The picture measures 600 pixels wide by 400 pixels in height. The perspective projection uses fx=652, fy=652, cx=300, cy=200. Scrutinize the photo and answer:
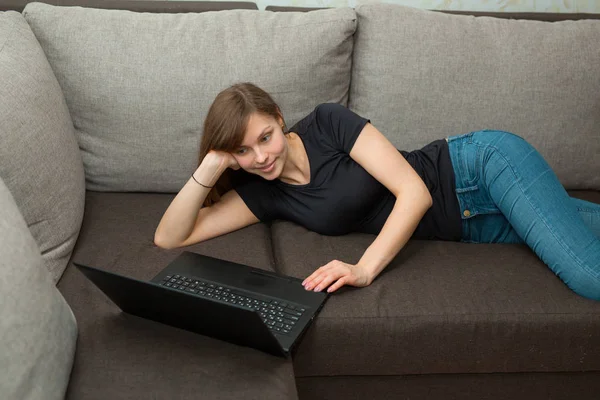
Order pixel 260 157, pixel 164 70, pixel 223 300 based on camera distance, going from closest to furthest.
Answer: pixel 223 300 < pixel 260 157 < pixel 164 70

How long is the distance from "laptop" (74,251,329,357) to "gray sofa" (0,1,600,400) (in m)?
0.04

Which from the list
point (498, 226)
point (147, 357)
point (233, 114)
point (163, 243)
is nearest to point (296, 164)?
point (233, 114)

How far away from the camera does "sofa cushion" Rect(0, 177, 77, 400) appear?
3.36 ft

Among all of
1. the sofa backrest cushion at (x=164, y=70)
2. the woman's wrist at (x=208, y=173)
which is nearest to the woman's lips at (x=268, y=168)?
the woman's wrist at (x=208, y=173)

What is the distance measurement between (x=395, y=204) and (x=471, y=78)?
1.83 feet

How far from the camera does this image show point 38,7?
1842mm

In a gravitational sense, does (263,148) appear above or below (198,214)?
above

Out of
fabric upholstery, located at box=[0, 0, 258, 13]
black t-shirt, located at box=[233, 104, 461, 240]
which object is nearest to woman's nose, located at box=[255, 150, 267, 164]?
black t-shirt, located at box=[233, 104, 461, 240]

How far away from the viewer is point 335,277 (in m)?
1.48

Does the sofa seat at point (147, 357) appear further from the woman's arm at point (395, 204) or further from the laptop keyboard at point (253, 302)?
the woman's arm at point (395, 204)

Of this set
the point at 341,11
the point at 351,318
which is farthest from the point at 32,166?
the point at 341,11

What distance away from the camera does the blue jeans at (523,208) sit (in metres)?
1.55

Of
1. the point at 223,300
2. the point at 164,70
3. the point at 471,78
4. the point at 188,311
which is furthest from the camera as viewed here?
the point at 471,78

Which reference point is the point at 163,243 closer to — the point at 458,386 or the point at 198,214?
the point at 198,214
